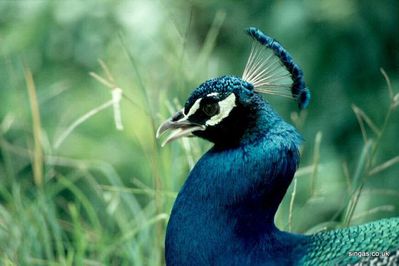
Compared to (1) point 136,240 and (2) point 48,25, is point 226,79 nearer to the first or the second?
(1) point 136,240

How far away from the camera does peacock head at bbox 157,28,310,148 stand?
2.24 metres

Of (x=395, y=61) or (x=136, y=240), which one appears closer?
(x=136, y=240)

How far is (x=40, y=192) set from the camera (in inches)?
108

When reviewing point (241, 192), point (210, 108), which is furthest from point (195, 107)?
point (241, 192)

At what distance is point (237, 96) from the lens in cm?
225

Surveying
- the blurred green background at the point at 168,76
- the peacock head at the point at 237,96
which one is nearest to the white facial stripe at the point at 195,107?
the peacock head at the point at 237,96

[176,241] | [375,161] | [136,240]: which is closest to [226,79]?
[176,241]

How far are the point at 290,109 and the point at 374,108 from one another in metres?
0.28

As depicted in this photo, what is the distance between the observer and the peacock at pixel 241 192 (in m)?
2.23

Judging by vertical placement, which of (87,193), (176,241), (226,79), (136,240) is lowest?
(87,193)

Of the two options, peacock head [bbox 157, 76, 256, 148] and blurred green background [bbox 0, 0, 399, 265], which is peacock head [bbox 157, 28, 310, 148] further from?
blurred green background [bbox 0, 0, 399, 265]

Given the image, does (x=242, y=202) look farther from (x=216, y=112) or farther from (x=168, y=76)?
(x=168, y=76)

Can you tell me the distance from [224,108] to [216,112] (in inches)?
0.7

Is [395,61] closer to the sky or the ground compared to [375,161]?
closer to the sky
